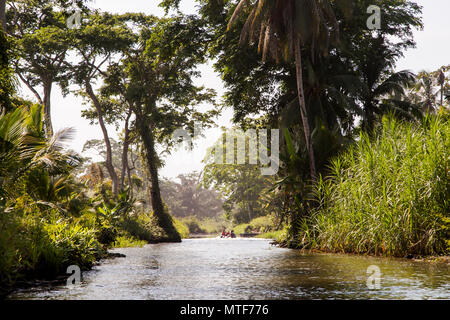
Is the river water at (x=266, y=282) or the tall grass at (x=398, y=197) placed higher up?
the tall grass at (x=398, y=197)

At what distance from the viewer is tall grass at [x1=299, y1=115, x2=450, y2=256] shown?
11047 millimetres

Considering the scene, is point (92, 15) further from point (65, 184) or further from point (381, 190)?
point (381, 190)

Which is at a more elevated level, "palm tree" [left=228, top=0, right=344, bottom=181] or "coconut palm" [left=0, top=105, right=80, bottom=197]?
"palm tree" [left=228, top=0, right=344, bottom=181]

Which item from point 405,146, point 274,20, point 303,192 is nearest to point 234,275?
point 405,146

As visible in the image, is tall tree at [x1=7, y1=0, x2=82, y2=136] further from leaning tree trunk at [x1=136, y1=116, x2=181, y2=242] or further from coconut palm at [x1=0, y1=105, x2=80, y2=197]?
coconut palm at [x1=0, y1=105, x2=80, y2=197]

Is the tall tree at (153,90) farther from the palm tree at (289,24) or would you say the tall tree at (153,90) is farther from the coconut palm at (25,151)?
the coconut palm at (25,151)

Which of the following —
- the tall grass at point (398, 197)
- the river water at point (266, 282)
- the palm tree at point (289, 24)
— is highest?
the palm tree at point (289, 24)

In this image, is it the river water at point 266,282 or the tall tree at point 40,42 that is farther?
the tall tree at point 40,42

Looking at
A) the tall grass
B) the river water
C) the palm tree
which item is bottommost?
the river water

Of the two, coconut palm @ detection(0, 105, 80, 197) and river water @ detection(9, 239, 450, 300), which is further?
coconut palm @ detection(0, 105, 80, 197)

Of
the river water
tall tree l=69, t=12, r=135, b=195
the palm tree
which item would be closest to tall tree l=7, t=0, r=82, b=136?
tall tree l=69, t=12, r=135, b=195

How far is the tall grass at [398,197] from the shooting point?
11.0 metres

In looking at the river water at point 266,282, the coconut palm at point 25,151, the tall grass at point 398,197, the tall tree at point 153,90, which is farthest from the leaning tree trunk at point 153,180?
the river water at point 266,282

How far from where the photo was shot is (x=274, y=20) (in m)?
19.2
